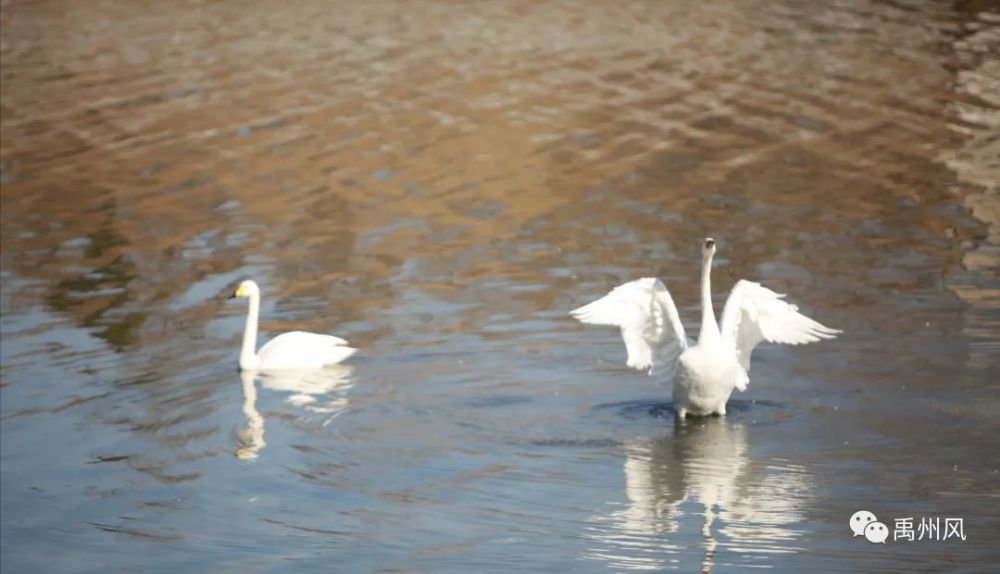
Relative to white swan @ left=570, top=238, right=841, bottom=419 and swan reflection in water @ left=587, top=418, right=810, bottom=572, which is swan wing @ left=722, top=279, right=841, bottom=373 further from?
swan reflection in water @ left=587, top=418, right=810, bottom=572

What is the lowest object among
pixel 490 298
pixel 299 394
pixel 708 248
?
pixel 490 298

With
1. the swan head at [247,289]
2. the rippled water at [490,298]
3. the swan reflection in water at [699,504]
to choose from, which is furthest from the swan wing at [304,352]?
the swan reflection in water at [699,504]

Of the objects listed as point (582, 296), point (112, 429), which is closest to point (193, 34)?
point (582, 296)

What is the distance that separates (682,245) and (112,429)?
24.0 ft

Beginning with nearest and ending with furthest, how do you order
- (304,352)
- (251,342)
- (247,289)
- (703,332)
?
(703,332) < (304,352) < (251,342) < (247,289)

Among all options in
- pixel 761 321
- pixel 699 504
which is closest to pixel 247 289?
pixel 761 321

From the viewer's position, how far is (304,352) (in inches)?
534

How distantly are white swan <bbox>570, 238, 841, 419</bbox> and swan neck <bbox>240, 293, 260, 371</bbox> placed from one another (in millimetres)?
3202

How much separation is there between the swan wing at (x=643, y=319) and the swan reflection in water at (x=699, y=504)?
0.68 meters

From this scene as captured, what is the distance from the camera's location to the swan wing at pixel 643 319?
38.8 feet

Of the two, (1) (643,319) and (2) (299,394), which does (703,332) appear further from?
(2) (299,394)

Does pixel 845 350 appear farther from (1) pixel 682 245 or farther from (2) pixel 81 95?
(2) pixel 81 95

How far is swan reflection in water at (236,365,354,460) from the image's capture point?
12.0 metres

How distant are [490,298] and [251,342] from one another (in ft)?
8.91
